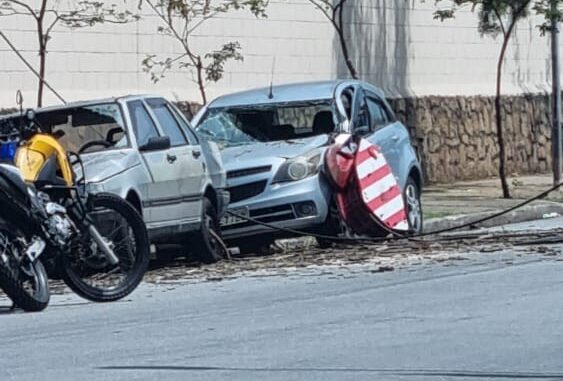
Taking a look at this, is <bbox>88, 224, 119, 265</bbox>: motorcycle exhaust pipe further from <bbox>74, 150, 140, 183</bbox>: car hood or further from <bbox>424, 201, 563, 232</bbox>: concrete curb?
<bbox>424, 201, 563, 232</bbox>: concrete curb

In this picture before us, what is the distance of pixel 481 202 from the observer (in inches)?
876

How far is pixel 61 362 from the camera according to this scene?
941 centimetres

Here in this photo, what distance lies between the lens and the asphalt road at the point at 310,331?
29.6ft

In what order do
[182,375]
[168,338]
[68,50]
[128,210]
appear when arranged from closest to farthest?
[182,375], [168,338], [128,210], [68,50]

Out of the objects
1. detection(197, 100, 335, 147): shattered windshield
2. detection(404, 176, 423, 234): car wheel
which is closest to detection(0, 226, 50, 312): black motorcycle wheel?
detection(197, 100, 335, 147): shattered windshield

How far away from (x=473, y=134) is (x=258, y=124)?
1099 cm

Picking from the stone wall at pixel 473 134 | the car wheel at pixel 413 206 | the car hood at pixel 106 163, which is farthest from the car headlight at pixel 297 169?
the stone wall at pixel 473 134

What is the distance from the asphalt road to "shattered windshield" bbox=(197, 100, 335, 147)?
124 inches

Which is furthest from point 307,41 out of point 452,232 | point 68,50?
point 452,232

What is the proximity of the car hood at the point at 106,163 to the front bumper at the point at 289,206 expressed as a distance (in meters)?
2.00

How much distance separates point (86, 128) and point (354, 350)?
7227 mm

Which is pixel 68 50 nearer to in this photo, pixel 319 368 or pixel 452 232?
pixel 452 232

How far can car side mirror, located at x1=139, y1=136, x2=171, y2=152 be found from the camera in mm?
14266

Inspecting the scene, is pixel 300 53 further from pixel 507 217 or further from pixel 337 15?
pixel 507 217
